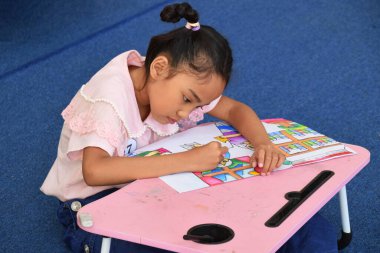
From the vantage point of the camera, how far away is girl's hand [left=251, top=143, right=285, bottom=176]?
1.24 meters

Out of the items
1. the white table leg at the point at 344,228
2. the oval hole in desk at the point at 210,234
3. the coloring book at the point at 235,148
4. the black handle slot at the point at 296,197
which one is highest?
the coloring book at the point at 235,148

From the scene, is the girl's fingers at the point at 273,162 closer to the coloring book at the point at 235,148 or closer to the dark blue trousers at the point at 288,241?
the coloring book at the point at 235,148

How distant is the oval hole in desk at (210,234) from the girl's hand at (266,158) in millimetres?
240

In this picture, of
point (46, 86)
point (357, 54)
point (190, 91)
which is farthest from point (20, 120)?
point (357, 54)

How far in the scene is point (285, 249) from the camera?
1352 millimetres

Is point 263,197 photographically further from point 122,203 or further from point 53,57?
point 53,57

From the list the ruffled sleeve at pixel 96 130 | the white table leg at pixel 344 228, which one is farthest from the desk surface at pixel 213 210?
the white table leg at pixel 344 228

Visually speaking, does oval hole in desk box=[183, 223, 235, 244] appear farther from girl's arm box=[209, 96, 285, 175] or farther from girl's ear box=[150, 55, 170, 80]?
girl's ear box=[150, 55, 170, 80]

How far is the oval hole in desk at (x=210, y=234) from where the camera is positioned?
3.26 ft

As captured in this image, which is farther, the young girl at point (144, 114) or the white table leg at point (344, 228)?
the white table leg at point (344, 228)

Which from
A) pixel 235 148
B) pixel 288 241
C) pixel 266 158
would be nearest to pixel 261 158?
pixel 266 158

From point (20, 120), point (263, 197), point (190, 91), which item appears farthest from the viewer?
point (20, 120)

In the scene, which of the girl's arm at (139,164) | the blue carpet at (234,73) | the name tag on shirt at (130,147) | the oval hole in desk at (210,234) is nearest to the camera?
the oval hole in desk at (210,234)

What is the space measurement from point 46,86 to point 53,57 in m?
0.22
